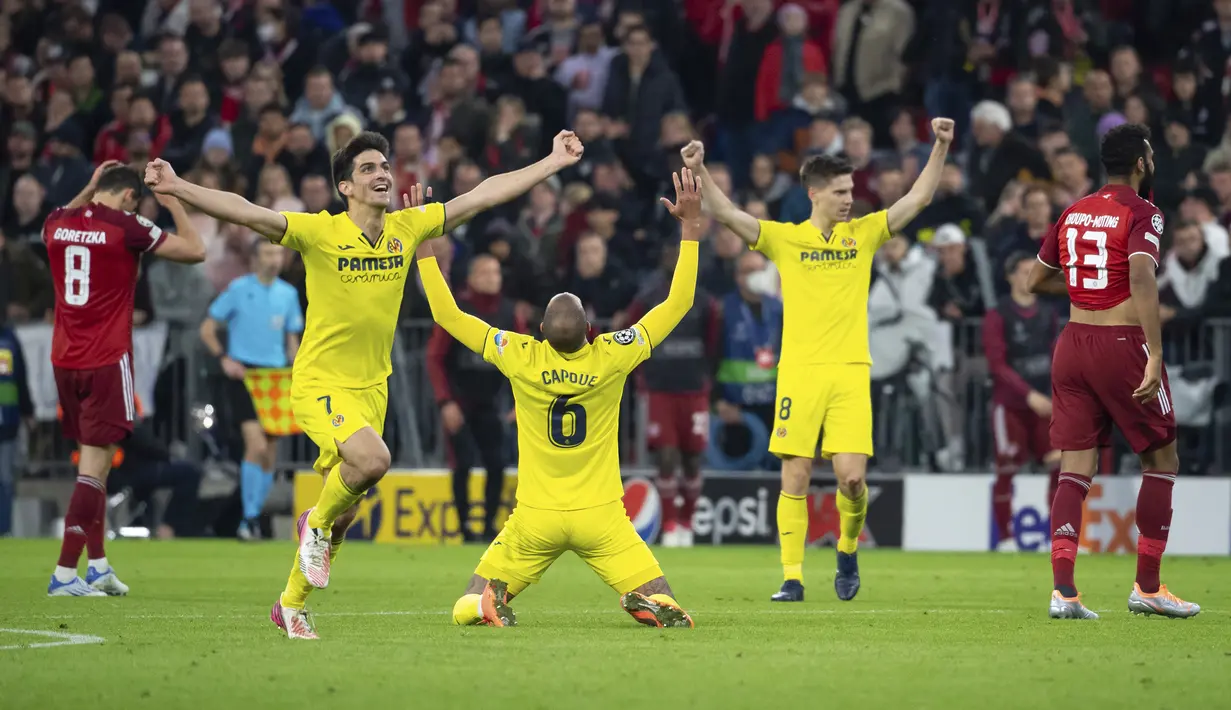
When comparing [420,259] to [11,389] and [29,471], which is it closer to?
[11,389]

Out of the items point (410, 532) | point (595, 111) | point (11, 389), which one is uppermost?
point (595, 111)

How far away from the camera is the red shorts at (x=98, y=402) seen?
12383 mm

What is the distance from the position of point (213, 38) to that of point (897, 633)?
1706 cm

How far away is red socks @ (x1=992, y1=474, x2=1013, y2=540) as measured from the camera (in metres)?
18.1

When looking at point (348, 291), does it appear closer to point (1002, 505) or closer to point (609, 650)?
point (609, 650)

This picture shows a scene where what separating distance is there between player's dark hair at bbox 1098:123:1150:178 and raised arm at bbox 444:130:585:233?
116 inches

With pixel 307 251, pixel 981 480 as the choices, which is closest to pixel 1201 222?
pixel 981 480

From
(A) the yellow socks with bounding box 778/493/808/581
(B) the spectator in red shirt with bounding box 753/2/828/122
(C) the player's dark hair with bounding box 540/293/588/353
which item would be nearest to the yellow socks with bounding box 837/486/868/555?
(A) the yellow socks with bounding box 778/493/808/581

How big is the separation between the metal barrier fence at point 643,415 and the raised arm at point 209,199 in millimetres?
9441

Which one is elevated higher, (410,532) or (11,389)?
(11,389)

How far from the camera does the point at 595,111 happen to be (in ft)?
71.1

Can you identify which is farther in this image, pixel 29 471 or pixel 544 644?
pixel 29 471

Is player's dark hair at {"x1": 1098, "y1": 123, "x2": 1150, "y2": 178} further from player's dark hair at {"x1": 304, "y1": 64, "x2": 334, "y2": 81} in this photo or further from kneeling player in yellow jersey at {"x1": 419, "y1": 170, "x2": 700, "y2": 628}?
player's dark hair at {"x1": 304, "y1": 64, "x2": 334, "y2": 81}

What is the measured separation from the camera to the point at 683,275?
392 inches
